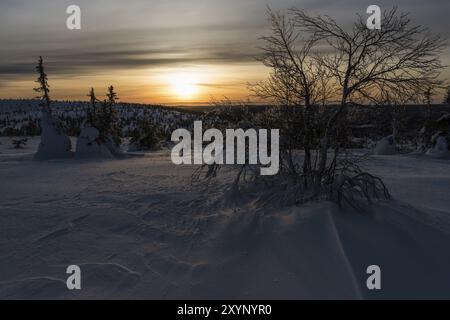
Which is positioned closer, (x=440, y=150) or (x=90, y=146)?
(x=90, y=146)

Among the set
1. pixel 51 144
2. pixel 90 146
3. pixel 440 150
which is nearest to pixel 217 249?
pixel 90 146

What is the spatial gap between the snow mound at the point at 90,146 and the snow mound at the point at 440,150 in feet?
67.4

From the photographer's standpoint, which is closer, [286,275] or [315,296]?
[315,296]

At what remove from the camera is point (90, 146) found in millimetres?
22719

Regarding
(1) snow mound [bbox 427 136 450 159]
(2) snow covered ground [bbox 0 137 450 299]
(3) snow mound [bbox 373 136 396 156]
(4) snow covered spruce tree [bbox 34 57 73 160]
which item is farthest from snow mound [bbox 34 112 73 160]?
(1) snow mound [bbox 427 136 450 159]

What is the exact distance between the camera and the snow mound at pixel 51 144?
21719 mm

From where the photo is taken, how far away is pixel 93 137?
74.7 ft

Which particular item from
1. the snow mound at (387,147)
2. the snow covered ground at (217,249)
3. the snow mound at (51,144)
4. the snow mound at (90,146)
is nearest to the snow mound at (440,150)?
the snow mound at (387,147)

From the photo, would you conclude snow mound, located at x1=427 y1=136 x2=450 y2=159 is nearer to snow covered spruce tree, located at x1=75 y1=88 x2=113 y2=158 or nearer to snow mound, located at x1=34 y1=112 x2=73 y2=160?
snow covered spruce tree, located at x1=75 y1=88 x2=113 y2=158

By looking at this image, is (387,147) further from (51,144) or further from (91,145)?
(51,144)

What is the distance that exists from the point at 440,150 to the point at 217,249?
23497 mm

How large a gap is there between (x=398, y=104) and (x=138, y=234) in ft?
19.6
